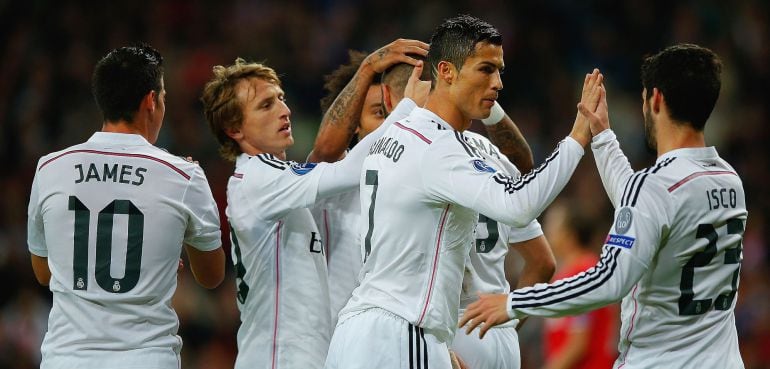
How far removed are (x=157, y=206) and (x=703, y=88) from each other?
8.08ft

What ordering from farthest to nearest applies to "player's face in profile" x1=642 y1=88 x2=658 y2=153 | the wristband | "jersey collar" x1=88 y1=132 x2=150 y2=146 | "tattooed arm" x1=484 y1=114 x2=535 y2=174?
"tattooed arm" x1=484 y1=114 x2=535 y2=174, the wristband, "jersey collar" x1=88 y1=132 x2=150 y2=146, "player's face in profile" x1=642 y1=88 x2=658 y2=153

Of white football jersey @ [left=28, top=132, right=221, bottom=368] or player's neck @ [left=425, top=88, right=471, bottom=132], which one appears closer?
player's neck @ [left=425, top=88, right=471, bottom=132]

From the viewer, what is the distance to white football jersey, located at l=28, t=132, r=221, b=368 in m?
5.07

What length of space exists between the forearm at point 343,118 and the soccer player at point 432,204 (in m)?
0.85

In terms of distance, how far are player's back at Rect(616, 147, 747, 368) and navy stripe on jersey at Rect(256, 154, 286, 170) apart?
1751 millimetres

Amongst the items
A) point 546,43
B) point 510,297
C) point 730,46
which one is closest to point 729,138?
point 730,46

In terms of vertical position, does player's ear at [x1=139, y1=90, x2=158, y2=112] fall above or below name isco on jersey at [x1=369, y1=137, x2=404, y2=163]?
above

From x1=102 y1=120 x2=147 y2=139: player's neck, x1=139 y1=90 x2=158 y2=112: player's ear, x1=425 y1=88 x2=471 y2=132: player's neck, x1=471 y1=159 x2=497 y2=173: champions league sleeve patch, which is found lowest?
x1=471 y1=159 x2=497 y2=173: champions league sleeve patch

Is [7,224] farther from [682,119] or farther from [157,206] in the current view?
[682,119]

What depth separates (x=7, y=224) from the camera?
1175 cm

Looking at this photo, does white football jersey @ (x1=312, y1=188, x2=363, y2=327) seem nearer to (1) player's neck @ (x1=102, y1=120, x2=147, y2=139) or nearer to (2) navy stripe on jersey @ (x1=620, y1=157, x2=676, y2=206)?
(1) player's neck @ (x1=102, y1=120, x2=147, y2=139)

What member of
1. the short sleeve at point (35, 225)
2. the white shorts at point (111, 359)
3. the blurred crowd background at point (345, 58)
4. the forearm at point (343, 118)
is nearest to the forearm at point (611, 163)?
the forearm at point (343, 118)

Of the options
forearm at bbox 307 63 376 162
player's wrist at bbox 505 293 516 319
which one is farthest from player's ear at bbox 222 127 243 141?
player's wrist at bbox 505 293 516 319

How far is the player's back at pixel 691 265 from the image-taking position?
15.5 ft
